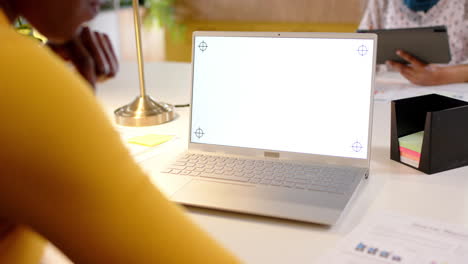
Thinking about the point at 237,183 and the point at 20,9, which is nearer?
the point at 20,9

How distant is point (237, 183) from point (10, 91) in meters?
0.58

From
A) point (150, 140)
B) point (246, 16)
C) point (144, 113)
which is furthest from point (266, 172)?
point (246, 16)

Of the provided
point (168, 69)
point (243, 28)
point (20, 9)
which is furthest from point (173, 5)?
point (20, 9)

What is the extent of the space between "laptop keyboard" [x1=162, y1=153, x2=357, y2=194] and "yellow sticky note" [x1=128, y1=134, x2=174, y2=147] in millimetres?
194

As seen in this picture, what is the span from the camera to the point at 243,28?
3580 mm

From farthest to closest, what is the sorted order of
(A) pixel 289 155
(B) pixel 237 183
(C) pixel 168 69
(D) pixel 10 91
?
(C) pixel 168 69 < (A) pixel 289 155 < (B) pixel 237 183 < (D) pixel 10 91

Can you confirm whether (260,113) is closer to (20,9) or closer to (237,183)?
(237,183)

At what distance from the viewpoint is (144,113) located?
1.39 meters

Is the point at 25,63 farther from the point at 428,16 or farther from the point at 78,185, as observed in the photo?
the point at 428,16

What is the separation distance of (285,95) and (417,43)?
968 mm

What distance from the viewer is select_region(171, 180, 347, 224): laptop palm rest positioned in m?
0.78

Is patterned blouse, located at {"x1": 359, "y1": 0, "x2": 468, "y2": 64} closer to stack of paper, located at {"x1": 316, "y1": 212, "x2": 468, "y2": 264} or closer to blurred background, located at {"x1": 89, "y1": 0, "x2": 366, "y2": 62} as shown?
blurred background, located at {"x1": 89, "y1": 0, "x2": 366, "y2": 62}

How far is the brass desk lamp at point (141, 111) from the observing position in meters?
1.38

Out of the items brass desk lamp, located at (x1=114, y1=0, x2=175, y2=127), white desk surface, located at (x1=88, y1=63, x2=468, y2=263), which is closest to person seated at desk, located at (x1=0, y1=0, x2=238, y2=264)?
white desk surface, located at (x1=88, y1=63, x2=468, y2=263)
